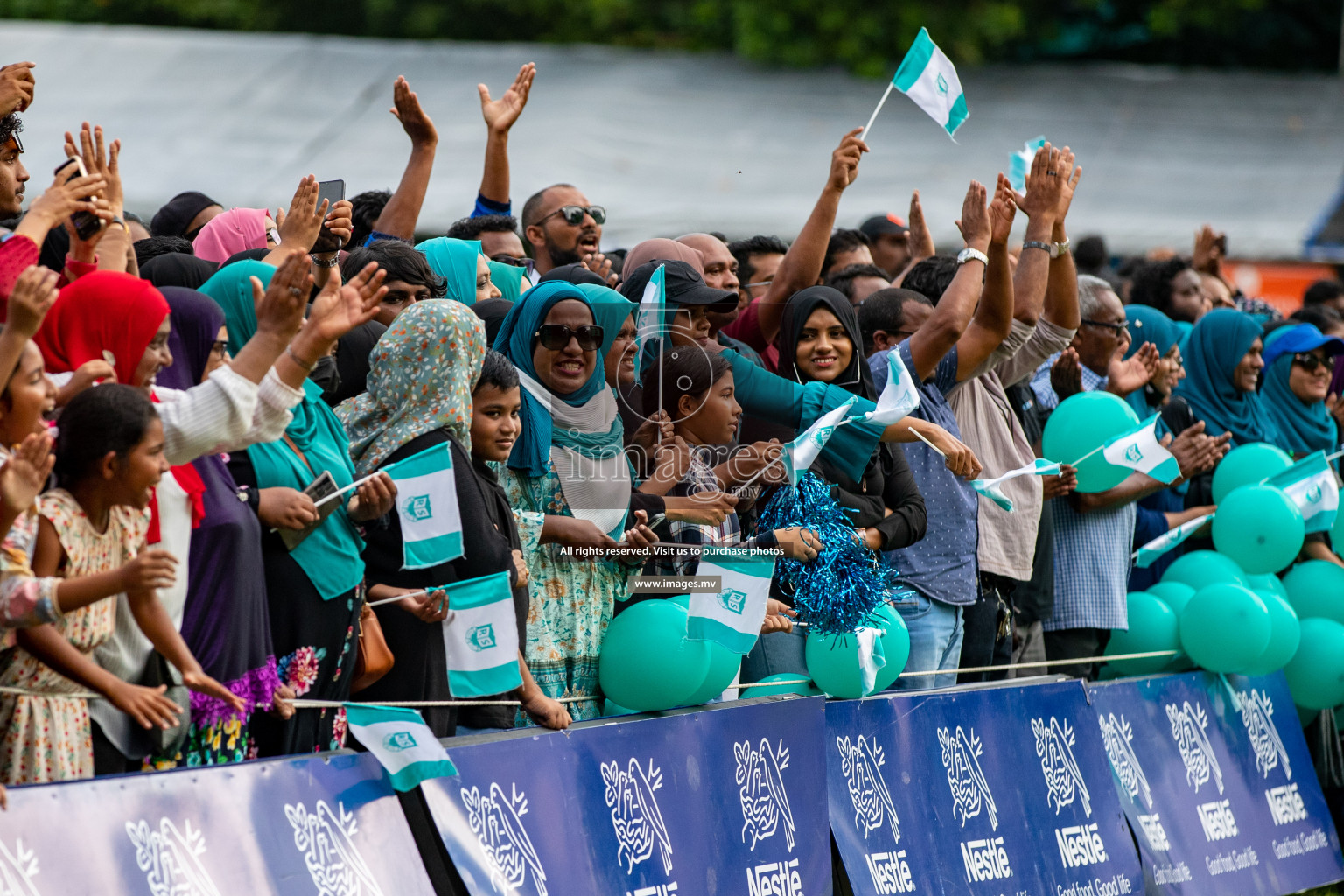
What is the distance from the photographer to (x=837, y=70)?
2130cm

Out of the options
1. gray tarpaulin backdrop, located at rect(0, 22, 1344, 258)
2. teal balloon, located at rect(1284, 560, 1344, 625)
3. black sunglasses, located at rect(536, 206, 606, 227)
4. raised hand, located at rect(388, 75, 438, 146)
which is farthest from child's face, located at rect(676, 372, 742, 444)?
gray tarpaulin backdrop, located at rect(0, 22, 1344, 258)

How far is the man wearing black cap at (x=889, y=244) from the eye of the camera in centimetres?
923

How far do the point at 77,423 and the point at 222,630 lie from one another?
26.2 inches

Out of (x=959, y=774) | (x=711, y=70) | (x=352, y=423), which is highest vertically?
(x=711, y=70)

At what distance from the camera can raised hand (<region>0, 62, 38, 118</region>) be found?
13.9 ft

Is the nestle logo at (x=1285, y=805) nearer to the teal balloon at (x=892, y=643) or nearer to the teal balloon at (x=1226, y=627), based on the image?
the teal balloon at (x=1226, y=627)

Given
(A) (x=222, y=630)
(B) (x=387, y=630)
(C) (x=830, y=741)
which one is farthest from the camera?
(C) (x=830, y=741)

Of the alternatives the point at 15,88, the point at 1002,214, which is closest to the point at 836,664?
the point at 1002,214

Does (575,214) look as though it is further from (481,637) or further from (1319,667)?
(1319,667)

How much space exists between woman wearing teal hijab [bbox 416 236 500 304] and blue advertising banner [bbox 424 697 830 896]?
5.61ft

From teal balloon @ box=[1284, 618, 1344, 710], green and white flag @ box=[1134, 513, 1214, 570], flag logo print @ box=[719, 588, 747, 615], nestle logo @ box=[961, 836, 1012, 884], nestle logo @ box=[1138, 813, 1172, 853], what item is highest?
flag logo print @ box=[719, 588, 747, 615]

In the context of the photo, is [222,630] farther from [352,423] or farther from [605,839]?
[605,839]

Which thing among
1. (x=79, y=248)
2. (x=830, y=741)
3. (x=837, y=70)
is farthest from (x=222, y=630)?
(x=837, y=70)

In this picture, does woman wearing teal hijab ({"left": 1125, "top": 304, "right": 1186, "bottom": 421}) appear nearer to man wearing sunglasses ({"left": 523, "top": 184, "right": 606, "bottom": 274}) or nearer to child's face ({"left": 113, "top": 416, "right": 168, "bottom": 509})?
man wearing sunglasses ({"left": 523, "top": 184, "right": 606, "bottom": 274})
